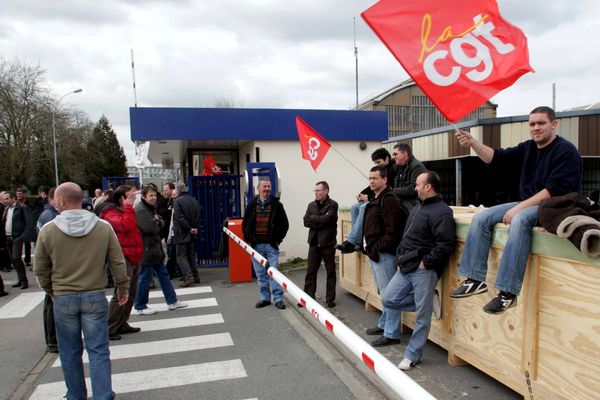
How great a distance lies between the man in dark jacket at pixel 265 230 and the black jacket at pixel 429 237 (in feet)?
8.79

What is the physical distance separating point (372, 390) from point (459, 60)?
10.1 ft

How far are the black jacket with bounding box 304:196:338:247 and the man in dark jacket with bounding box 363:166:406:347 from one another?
4.15ft

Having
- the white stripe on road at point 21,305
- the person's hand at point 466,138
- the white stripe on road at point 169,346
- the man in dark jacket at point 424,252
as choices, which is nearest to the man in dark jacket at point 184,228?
the white stripe on road at point 21,305

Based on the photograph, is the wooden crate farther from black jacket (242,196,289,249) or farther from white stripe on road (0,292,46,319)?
white stripe on road (0,292,46,319)

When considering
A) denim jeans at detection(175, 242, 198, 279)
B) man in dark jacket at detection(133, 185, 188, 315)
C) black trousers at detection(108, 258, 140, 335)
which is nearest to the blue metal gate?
denim jeans at detection(175, 242, 198, 279)

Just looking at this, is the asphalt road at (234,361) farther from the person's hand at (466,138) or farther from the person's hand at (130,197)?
the person's hand at (466,138)

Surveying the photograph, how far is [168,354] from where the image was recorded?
4.95 meters

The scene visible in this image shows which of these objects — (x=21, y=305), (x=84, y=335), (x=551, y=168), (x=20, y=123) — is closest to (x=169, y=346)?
(x=84, y=335)

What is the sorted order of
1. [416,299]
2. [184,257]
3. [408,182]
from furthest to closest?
[184,257]
[408,182]
[416,299]

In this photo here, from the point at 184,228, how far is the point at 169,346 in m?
3.31

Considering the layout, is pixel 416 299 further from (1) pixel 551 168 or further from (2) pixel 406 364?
(1) pixel 551 168

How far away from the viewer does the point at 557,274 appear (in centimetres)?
300

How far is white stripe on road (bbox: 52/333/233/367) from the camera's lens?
5005 mm

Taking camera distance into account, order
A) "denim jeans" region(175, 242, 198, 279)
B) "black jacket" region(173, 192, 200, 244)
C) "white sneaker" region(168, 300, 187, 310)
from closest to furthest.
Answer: "white sneaker" region(168, 300, 187, 310), "black jacket" region(173, 192, 200, 244), "denim jeans" region(175, 242, 198, 279)
